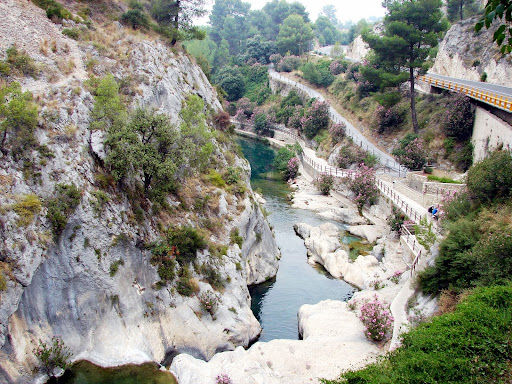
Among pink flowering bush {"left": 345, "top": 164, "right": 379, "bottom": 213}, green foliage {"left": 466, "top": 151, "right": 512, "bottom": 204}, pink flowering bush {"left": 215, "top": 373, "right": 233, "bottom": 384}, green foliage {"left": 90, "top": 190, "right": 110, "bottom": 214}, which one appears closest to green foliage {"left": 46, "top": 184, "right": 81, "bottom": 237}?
green foliage {"left": 90, "top": 190, "right": 110, "bottom": 214}

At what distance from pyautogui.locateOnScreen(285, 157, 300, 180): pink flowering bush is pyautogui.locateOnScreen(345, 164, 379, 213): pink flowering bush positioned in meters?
13.6

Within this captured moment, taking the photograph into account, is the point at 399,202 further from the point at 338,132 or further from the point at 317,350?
the point at 338,132

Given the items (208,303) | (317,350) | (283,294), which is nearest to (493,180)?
(317,350)

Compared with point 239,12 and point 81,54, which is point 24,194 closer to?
point 81,54

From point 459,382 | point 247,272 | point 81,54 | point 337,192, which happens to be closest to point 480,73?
point 337,192

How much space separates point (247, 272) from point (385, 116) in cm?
3913

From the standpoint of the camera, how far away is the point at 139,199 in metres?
24.4

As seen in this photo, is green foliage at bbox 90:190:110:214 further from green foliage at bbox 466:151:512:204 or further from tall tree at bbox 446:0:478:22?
tall tree at bbox 446:0:478:22

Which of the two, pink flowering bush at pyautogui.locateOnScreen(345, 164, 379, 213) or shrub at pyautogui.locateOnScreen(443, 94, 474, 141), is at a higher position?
shrub at pyautogui.locateOnScreen(443, 94, 474, 141)

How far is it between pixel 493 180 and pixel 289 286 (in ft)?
48.9

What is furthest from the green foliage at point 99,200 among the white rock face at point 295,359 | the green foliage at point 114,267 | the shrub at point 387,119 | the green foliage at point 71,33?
the shrub at point 387,119

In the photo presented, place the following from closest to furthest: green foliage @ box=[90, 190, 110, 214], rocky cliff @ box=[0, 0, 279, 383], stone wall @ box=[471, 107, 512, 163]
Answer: rocky cliff @ box=[0, 0, 279, 383] < green foliage @ box=[90, 190, 110, 214] < stone wall @ box=[471, 107, 512, 163]

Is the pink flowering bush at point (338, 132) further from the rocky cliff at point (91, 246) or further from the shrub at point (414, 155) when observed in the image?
the rocky cliff at point (91, 246)

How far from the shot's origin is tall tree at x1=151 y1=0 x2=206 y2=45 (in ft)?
131
